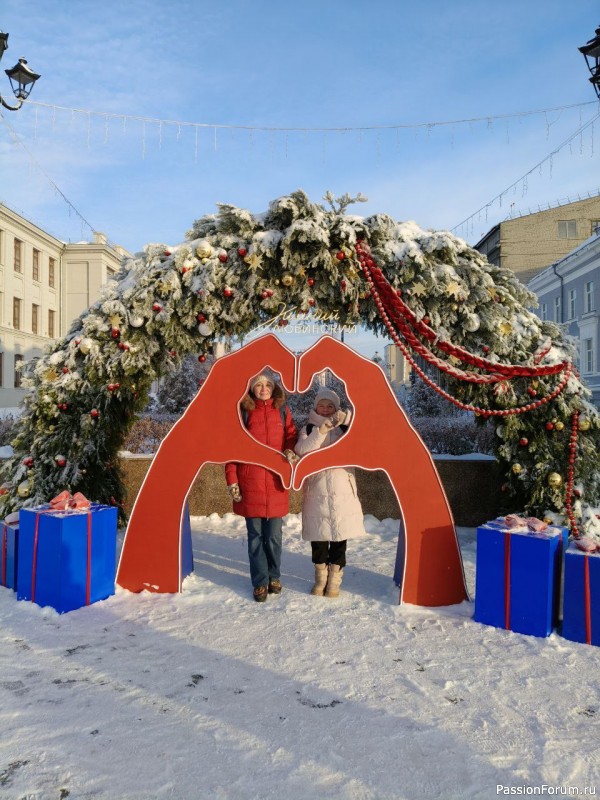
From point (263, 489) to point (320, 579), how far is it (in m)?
0.90

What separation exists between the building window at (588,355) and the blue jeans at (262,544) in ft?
78.7

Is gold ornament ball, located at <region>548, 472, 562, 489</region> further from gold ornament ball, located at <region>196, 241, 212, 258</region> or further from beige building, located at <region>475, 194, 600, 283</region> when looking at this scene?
beige building, located at <region>475, 194, 600, 283</region>

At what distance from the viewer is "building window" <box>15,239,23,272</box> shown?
1321 inches

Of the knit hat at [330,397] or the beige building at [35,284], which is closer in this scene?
the knit hat at [330,397]

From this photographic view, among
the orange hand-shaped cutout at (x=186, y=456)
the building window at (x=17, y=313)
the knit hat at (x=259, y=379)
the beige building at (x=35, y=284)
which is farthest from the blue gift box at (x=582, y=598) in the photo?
the building window at (x=17, y=313)

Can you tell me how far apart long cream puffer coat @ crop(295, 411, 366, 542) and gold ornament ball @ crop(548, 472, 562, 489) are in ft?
5.44

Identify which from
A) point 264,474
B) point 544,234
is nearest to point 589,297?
point 544,234

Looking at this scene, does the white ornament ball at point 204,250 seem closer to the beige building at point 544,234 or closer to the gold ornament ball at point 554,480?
the gold ornament ball at point 554,480

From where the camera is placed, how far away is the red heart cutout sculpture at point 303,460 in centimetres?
462

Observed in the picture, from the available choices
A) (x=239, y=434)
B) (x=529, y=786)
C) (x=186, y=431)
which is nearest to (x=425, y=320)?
(x=239, y=434)

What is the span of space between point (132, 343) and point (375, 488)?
388cm

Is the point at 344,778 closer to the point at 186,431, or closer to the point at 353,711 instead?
the point at 353,711

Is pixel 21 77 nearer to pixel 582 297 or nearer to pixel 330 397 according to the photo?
pixel 330 397

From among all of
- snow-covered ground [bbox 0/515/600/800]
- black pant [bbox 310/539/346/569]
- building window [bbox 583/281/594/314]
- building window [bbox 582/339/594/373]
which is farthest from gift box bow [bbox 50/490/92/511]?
building window [bbox 583/281/594/314]
